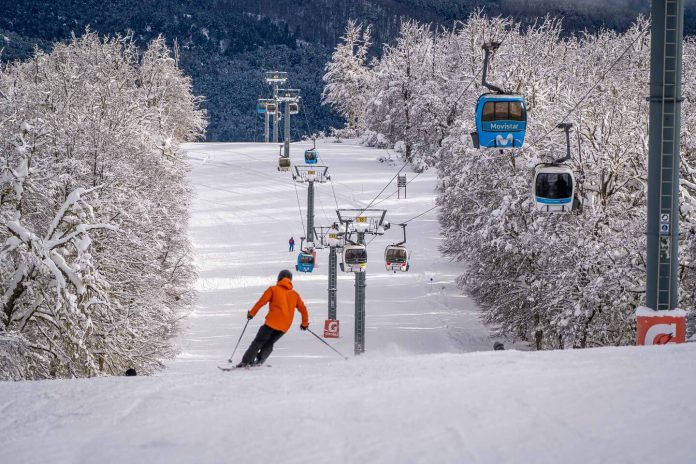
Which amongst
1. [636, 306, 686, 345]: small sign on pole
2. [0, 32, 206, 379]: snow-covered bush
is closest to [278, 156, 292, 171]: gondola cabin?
[0, 32, 206, 379]: snow-covered bush

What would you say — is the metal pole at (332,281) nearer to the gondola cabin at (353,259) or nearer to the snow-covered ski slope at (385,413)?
the gondola cabin at (353,259)

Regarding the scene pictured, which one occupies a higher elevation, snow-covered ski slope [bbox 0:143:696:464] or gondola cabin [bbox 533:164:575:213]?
gondola cabin [bbox 533:164:575:213]

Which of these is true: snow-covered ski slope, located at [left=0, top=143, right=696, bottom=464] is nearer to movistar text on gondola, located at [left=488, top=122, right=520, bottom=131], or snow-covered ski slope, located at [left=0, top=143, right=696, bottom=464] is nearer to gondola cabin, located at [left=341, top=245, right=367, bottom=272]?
movistar text on gondola, located at [left=488, top=122, right=520, bottom=131]

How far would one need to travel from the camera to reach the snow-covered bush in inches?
757

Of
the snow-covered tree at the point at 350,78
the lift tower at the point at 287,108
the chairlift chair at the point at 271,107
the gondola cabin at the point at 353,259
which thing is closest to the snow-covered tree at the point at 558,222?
the gondola cabin at the point at 353,259

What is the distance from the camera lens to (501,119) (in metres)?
19.5

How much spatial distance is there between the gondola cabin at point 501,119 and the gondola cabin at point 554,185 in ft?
3.66

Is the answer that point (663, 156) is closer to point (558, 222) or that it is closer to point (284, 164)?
point (558, 222)

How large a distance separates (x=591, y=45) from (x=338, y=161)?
27240mm

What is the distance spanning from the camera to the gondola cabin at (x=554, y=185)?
18.8m

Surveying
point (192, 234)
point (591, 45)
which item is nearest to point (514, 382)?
point (192, 234)

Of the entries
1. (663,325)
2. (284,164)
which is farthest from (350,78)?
(663,325)

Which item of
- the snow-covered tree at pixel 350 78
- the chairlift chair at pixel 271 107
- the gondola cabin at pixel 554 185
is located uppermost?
the snow-covered tree at pixel 350 78

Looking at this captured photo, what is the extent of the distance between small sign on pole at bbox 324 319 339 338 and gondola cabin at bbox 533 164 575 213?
15.5m
